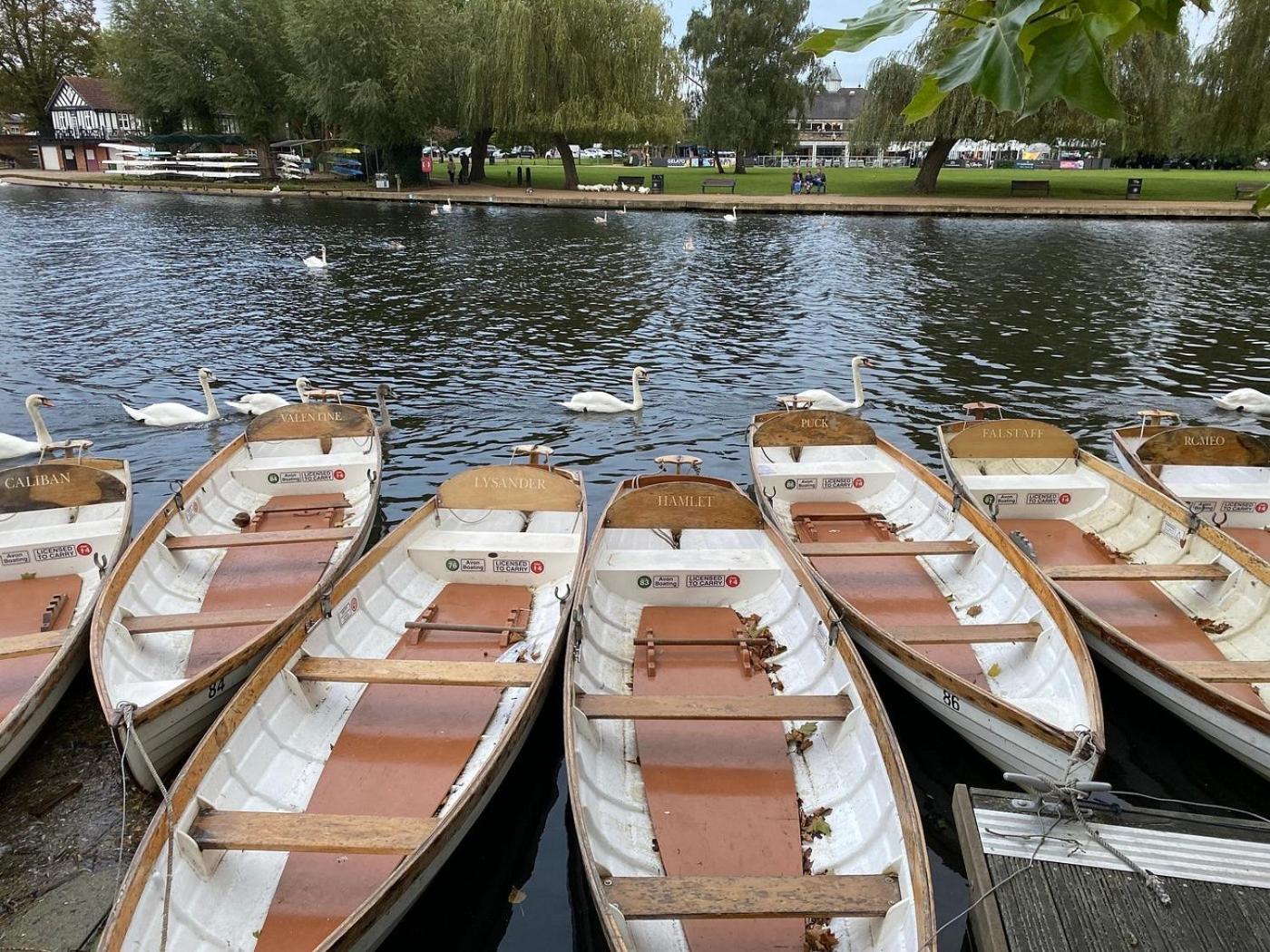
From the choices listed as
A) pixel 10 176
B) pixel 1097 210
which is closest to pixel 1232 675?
pixel 1097 210

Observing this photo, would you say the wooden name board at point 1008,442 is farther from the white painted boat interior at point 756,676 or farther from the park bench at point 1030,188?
the park bench at point 1030,188

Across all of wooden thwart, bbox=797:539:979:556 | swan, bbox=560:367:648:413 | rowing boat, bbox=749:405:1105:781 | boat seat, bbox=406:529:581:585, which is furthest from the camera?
swan, bbox=560:367:648:413

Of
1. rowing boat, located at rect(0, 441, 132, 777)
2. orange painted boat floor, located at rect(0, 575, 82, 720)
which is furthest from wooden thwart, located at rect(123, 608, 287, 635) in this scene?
orange painted boat floor, located at rect(0, 575, 82, 720)

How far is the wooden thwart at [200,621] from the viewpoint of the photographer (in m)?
7.80

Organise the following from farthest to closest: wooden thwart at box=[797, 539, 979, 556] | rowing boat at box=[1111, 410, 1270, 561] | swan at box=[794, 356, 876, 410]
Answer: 1. swan at box=[794, 356, 876, 410]
2. rowing boat at box=[1111, 410, 1270, 561]
3. wooden thwart at box=[797, 539, 979, 556]

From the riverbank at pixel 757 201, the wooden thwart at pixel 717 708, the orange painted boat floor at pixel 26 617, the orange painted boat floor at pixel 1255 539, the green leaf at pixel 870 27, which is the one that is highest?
the riverbank at pixel 757 201

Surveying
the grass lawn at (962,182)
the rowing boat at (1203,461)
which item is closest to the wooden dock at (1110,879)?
the rowing boat at (1203,461)

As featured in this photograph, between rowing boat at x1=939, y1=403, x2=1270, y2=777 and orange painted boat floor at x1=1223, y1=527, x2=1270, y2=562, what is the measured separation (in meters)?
1.37

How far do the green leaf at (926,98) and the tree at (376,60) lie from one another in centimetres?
5853

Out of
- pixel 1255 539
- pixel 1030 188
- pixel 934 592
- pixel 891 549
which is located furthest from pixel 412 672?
pixel 1030 188

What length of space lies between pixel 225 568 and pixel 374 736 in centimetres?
423

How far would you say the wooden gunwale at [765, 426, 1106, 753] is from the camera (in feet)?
20.6

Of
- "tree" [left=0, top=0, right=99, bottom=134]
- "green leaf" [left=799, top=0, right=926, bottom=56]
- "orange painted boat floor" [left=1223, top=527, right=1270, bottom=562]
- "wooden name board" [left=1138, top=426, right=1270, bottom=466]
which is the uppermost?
"tree" [left=0, top=0, right=99, bottom=134]

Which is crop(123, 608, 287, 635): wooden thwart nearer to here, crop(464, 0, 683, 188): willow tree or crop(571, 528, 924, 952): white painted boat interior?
crop(571, 528, 924, 952): white painted boat interior
